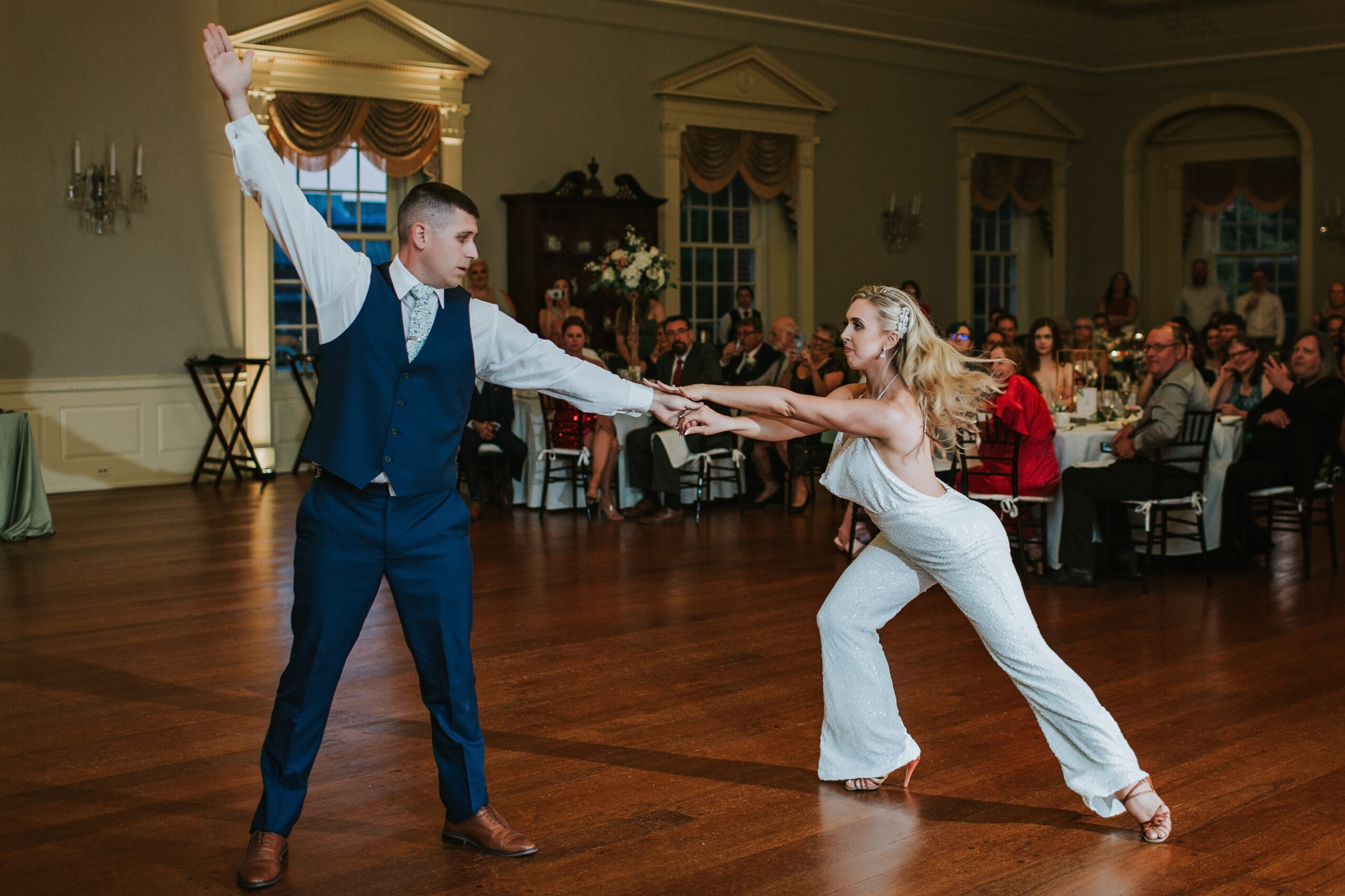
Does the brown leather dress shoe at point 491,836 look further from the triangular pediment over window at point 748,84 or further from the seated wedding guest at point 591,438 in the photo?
the triangular pediment over window at point 748,84

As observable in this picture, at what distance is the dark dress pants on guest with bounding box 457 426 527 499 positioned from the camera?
829 centimetres

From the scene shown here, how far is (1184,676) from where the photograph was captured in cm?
455

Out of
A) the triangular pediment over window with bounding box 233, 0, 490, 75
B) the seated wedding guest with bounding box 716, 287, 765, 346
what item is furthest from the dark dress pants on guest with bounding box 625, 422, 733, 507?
the triangular pediment over window with bounding box 233, 0, 490, 75

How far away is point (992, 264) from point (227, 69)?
522 inches

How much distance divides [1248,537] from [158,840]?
546 cm

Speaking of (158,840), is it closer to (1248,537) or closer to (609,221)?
(1248,537)

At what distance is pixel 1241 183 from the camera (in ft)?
48.0

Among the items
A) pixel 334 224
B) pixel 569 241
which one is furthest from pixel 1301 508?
pixel 334 224

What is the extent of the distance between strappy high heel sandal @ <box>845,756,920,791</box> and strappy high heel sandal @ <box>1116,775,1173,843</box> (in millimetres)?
545

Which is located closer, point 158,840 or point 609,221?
point 158,840

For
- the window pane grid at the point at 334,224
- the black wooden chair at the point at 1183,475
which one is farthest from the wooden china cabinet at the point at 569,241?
the black wooden chair at the point at 1183,475

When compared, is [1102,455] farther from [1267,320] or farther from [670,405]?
[1267,320]

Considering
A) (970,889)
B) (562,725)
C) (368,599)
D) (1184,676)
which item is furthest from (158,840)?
(1184,676)

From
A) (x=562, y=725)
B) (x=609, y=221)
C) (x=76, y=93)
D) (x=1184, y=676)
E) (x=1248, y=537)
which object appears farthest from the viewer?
(x=609, y=221)
